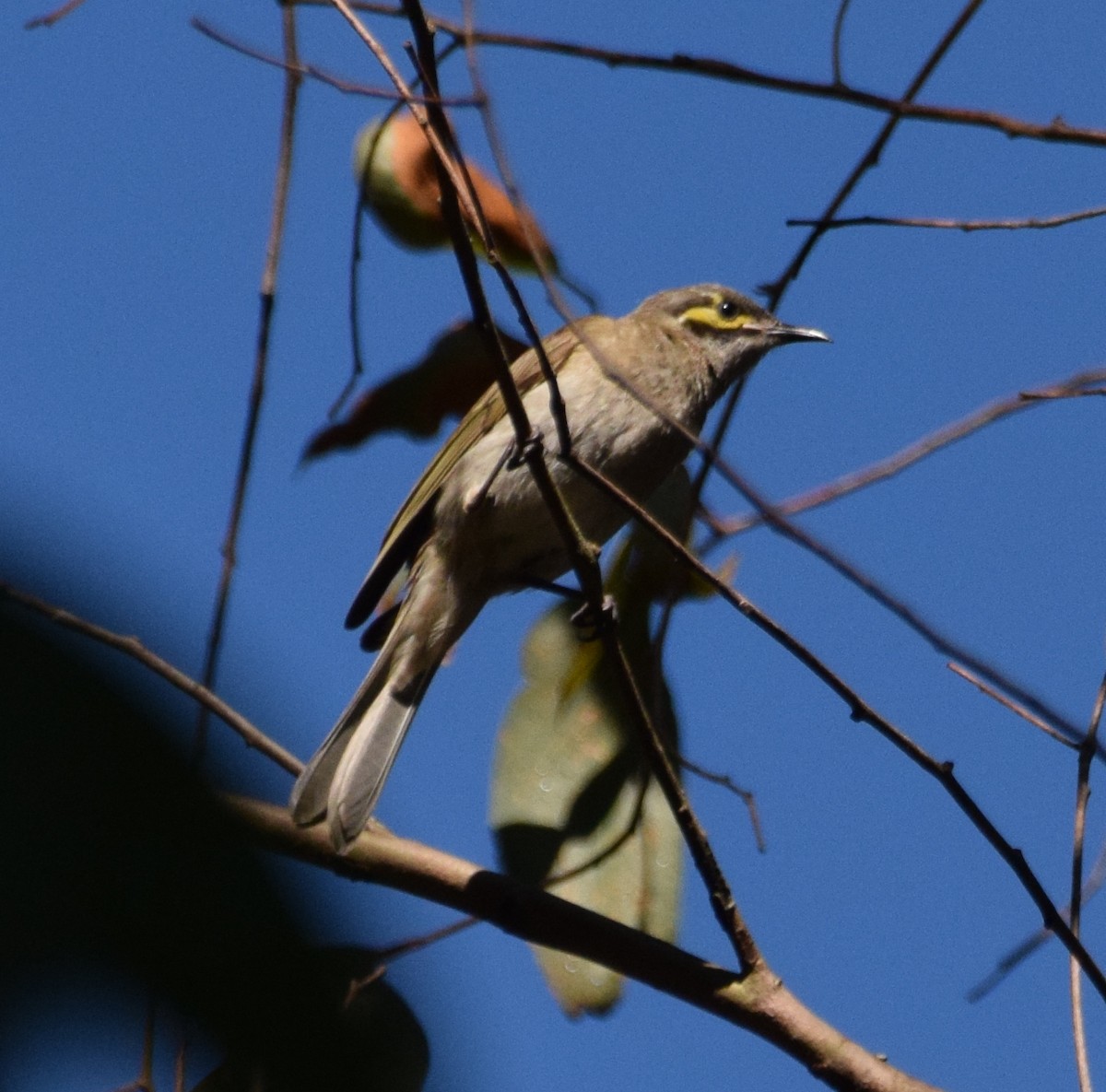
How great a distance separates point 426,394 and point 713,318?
135 centimetres

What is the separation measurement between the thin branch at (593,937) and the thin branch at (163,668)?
0.11 metres

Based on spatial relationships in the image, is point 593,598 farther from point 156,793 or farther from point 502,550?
point 156,793

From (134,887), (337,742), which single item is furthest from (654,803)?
(134,887)

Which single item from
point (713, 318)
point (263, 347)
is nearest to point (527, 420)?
point (263, 347)

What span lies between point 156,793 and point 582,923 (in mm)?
1528

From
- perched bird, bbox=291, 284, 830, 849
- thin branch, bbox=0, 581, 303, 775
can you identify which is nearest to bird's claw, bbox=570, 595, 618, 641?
perched bird, bbox=291, 284, 830, 849

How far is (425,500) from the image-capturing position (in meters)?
4.17

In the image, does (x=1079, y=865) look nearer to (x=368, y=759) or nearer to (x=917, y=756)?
(x=917, y=756)

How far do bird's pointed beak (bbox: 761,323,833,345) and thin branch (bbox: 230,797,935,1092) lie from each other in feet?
7.67

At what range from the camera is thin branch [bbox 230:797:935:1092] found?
8.39 feet

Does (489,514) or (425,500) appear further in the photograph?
(425,500)

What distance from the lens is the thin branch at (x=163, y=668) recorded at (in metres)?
1.44

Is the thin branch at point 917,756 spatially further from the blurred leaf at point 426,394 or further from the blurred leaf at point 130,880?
the blurred leaf at point 426,394

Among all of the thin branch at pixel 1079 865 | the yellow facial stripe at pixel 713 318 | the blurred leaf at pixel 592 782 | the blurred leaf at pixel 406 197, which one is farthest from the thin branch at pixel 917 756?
the yellow facial stripe at pixel 713 318
